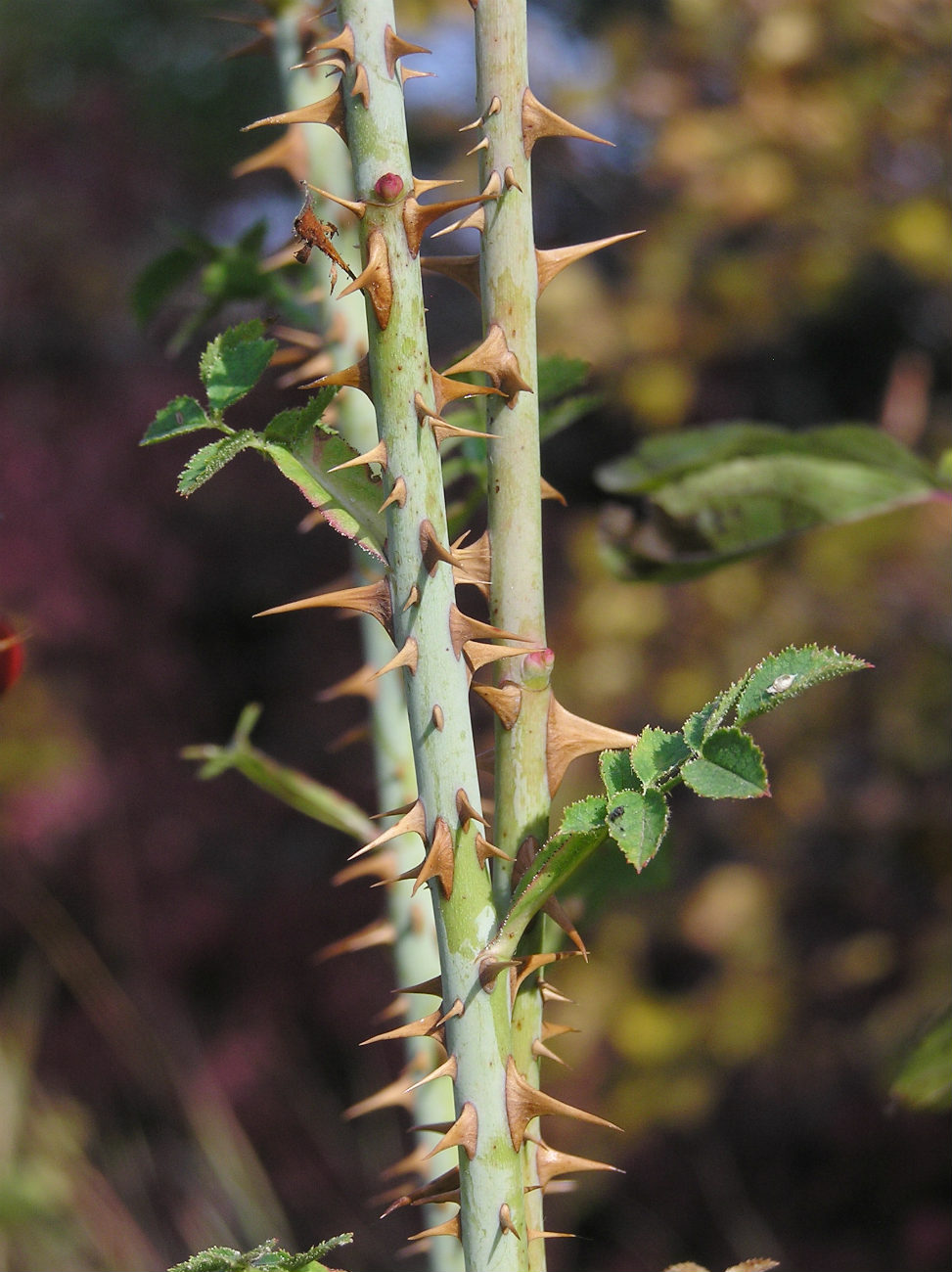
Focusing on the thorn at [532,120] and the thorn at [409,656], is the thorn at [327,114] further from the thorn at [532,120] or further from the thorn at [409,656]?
the thorn at [409,656]

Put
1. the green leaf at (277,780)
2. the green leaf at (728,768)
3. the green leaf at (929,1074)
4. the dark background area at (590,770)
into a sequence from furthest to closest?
1. the dark background area at (590,770)
2. the green leaf at (277,780)
3. the green leaf at (929,1074)
4. the green leaf at (728,768)

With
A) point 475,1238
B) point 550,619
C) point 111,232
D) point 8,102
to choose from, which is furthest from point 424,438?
point 8,102

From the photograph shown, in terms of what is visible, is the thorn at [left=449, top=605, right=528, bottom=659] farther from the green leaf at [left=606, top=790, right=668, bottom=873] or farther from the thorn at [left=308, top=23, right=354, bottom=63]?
the thorn at [left=308, top=23, right=354, bottom=63]

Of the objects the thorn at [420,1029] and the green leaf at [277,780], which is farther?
the green leaf at [277,780]

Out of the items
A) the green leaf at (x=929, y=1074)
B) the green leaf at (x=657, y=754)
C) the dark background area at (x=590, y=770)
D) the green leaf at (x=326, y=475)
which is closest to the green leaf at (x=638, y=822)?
the green leaf at (x=657, y=754)

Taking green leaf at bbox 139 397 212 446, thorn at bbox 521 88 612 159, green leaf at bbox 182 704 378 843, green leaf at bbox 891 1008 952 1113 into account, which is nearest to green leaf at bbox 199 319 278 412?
green leaf at bbox 139 397 212 446

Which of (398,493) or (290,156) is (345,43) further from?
(290,156)

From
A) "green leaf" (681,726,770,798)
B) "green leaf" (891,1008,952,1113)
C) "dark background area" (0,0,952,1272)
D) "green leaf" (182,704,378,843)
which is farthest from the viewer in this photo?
"dark background area" (0,0,952,1272)
